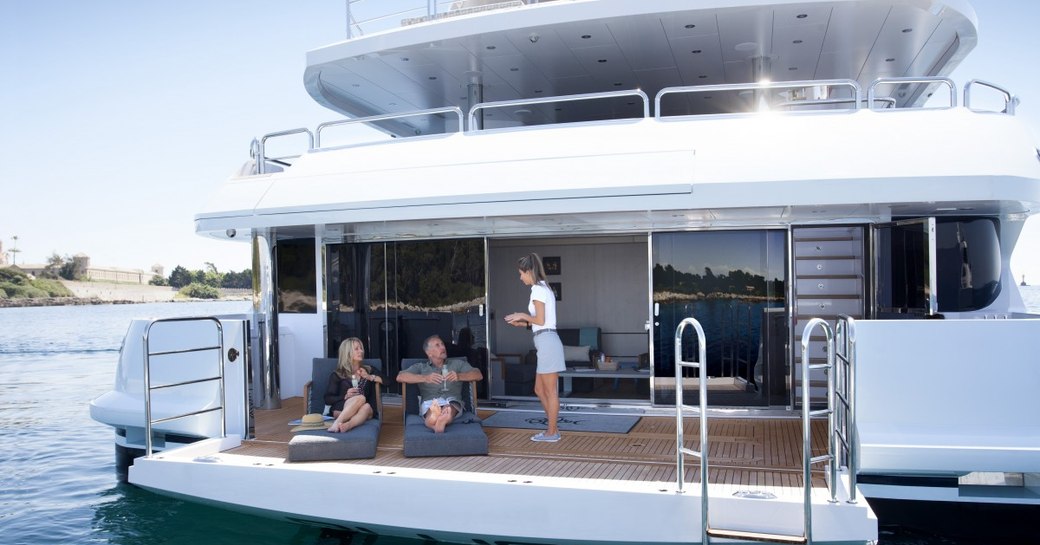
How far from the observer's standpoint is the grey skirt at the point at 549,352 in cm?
616

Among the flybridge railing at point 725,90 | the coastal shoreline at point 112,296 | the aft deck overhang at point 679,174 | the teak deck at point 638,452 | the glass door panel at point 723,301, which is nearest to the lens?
the teak deck at point 638,452

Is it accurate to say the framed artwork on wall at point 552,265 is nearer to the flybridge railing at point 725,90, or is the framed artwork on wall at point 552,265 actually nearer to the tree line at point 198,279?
the flybridge railing at point 725,90

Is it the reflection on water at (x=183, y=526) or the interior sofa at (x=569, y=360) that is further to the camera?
the interior sofa at (x=569, y=360)

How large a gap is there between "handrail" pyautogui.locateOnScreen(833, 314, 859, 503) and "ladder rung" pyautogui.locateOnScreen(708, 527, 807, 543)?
1.31 ft

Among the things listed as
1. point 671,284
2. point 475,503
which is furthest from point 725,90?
point 475,503

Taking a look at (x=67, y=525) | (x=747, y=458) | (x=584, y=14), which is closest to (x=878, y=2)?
(x=584, y=14)

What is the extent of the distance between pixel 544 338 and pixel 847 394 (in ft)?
7.70

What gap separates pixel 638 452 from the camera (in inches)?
229

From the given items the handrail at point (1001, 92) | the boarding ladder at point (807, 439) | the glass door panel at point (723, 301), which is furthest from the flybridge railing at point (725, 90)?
the boarding ladder at point (807, 439)

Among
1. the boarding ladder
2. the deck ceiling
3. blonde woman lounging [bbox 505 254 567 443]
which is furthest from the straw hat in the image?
the deck ceiling

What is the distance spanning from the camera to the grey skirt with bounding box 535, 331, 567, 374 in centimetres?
616

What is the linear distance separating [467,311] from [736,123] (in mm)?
3490

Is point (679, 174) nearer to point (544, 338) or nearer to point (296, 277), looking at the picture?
point (544, 338)

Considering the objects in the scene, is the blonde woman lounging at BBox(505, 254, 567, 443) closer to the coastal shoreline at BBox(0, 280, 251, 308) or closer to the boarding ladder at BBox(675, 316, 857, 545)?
the boarding ladder at BBox(675, 316, 857, 545)
